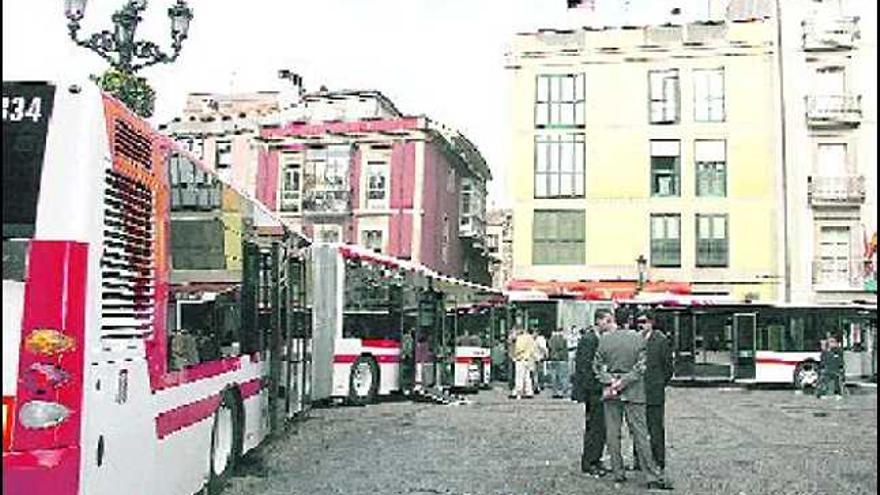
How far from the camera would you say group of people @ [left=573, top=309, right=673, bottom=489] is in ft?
32.4

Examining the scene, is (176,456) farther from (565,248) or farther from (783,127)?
(783,127)

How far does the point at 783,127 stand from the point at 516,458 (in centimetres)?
3540

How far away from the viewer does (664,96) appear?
44.6 m

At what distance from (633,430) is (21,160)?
6435 millimetres

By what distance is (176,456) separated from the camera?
23.0ft

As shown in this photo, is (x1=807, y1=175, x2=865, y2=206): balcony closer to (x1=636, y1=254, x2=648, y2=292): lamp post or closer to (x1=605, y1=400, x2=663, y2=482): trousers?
(x1=636, y1=254, x2=648, y2=292): lamp post

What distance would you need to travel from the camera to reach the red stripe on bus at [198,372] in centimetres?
666

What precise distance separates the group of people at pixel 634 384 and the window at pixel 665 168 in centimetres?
3453

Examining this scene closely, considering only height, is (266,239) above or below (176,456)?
above

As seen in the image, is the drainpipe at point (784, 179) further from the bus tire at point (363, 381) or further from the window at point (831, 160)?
the bus tire at point (363, 381)

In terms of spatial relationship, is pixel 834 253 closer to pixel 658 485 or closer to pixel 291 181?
pixel 291 181

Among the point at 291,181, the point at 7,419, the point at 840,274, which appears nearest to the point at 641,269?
the point at 840,274

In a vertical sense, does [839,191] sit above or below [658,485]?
above

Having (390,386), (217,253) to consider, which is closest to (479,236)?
(390,386)
